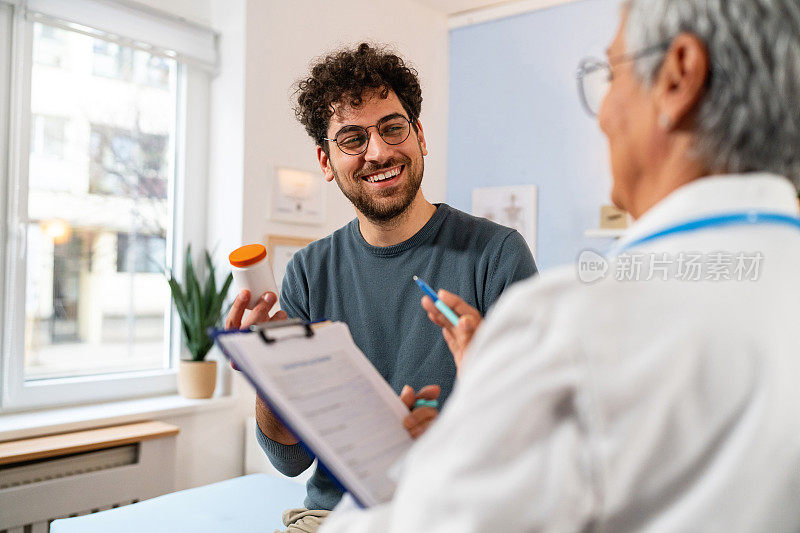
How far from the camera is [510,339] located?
0.56 metres

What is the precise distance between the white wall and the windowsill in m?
0.07

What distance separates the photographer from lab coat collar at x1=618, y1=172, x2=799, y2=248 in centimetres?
61

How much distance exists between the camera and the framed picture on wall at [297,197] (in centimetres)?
314

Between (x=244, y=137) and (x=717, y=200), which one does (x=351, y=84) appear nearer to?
(x=717, y=200)

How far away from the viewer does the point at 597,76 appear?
79cm

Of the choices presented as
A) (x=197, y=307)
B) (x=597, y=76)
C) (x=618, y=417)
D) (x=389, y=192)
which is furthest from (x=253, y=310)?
(x=197, y=307)

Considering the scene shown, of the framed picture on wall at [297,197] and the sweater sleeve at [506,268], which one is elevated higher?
the framed picture on wall at [297,197]

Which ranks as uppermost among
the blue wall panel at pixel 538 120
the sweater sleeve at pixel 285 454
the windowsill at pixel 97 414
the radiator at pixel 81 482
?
the blue wall panel at pixel 538 120

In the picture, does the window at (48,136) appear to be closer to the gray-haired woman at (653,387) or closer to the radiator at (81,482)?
the radiator at (81,482)

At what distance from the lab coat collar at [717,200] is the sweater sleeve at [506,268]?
2.91 feet

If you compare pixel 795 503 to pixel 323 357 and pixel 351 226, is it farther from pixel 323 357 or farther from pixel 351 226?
pixel 351 226

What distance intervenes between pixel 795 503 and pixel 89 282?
2778 mm

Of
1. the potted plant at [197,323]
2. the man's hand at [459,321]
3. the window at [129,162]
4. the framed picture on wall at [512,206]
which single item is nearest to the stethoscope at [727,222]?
the man's hand at [459,321]

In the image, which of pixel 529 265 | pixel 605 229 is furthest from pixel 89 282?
pixel 605 229
